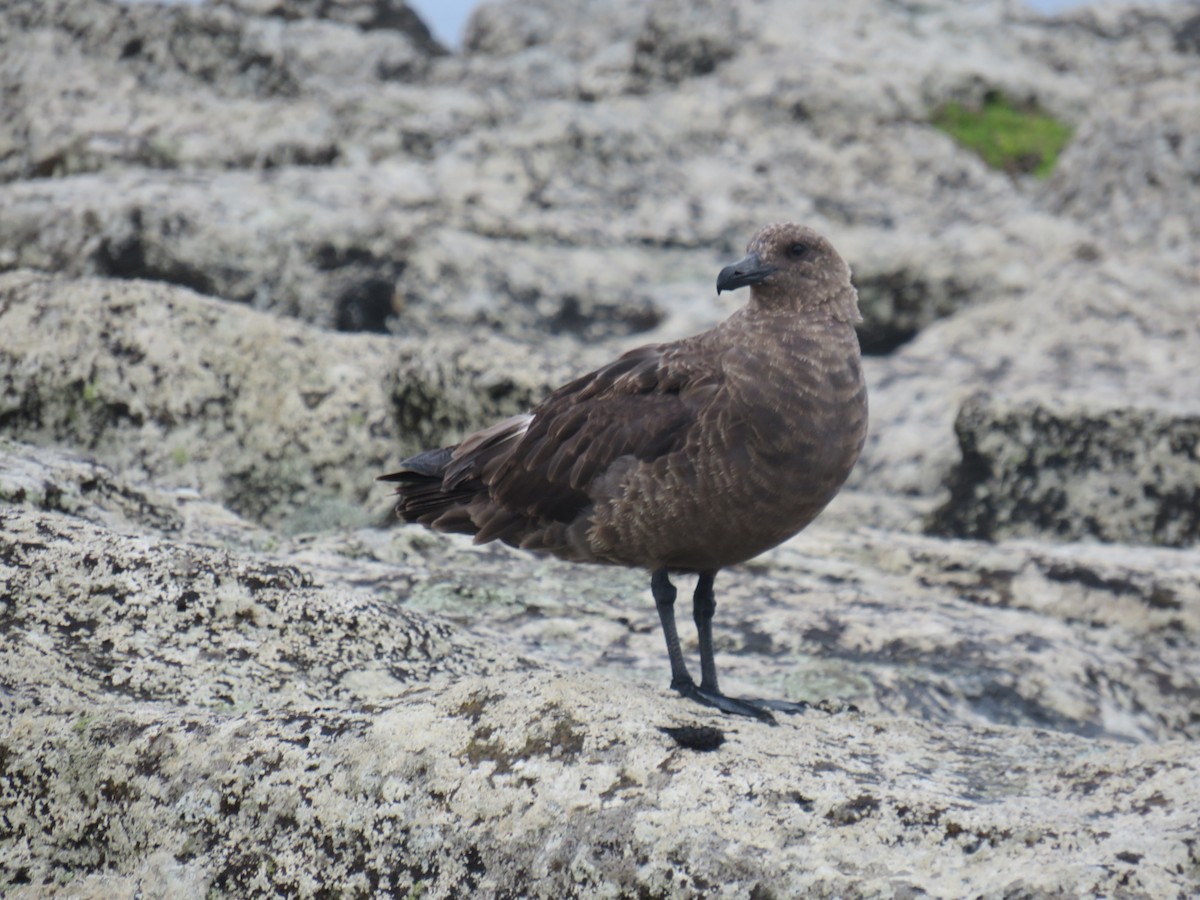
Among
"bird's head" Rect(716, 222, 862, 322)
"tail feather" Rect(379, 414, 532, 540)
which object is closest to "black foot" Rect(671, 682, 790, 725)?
"tail feather" Rect(379, 414, 532, 540)

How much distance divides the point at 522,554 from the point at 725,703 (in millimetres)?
2374

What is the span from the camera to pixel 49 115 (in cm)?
1380

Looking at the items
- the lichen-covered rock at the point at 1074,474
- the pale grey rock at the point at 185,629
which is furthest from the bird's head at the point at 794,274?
the lichen-covered rock at the point at 1074,474

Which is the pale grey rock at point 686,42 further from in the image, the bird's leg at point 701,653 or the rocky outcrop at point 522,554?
the bird's leg at point 701,653

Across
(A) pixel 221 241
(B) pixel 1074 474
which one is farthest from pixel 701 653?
(A) pixel 221 241

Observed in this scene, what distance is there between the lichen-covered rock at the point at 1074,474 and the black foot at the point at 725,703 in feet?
13.4

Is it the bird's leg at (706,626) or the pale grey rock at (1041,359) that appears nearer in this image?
the bird's leg at (706,626)

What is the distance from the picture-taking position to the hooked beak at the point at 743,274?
5770mm

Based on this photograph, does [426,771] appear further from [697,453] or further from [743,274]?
[743,274]

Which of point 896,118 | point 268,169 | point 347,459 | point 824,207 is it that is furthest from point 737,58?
point 347,459

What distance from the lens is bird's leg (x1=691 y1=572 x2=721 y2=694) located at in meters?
5.45

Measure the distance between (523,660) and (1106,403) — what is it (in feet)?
16.4

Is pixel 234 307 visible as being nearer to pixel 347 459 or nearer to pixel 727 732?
pixel 347 459

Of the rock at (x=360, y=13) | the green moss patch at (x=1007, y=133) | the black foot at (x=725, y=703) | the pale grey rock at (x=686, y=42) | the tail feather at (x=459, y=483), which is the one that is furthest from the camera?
the rock at (x=360, y=13)
